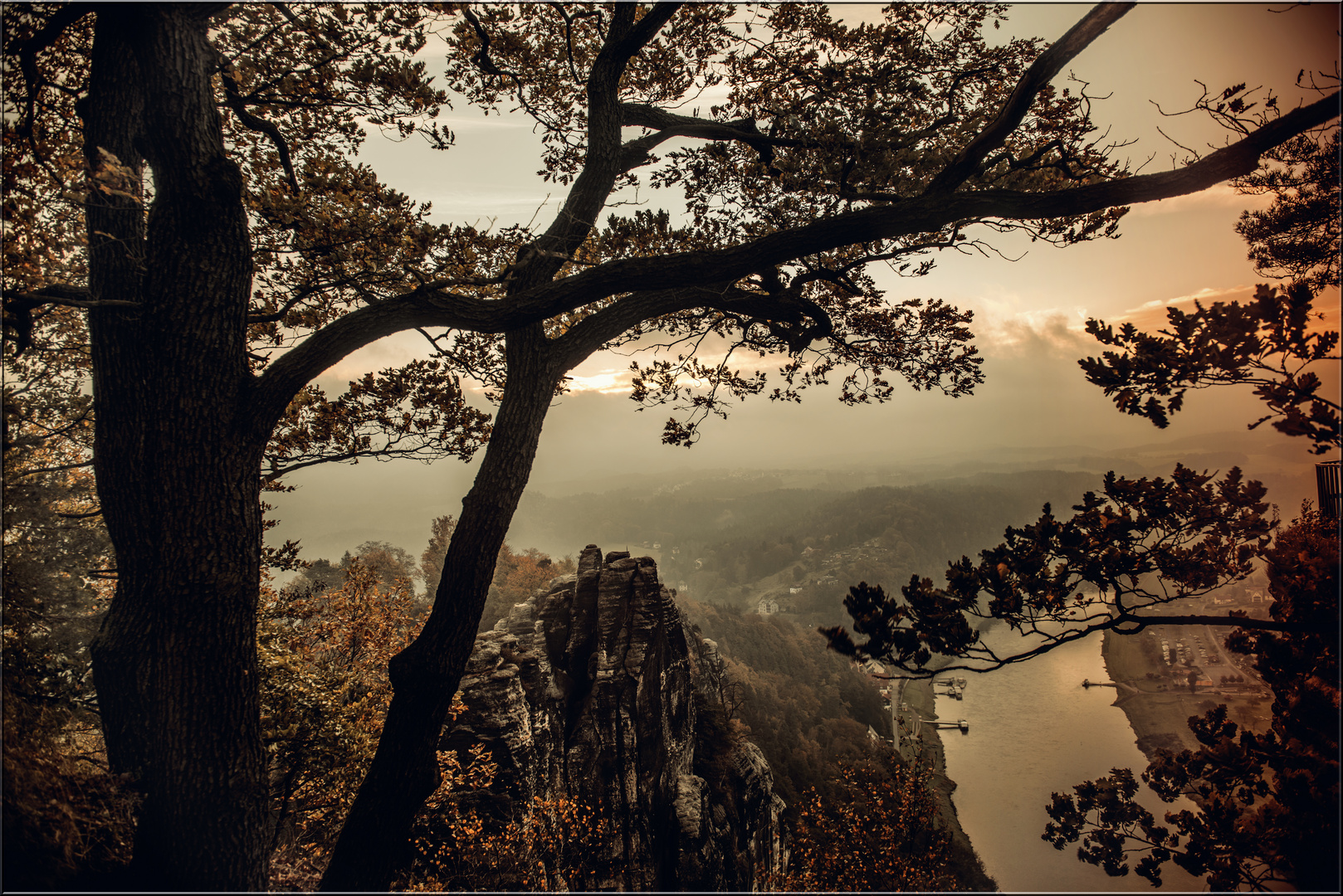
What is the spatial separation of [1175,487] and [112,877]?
779 centimetres

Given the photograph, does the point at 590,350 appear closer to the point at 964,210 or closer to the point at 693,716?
the point at 964,210

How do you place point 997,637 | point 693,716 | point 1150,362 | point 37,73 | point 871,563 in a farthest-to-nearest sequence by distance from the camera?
point 871,563 < point 997,637 < point 693,716 < point 37,73 < point 1150,362

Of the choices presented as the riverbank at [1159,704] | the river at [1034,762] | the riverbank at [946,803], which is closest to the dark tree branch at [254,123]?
the riverbank at [946,803]

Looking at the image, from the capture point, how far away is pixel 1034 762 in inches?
1625

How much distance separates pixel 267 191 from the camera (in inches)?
165

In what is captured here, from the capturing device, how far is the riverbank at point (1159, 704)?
127 ft

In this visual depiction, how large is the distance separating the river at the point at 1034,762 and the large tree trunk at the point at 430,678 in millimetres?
38356

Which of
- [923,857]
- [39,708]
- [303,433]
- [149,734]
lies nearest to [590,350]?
[303,433]

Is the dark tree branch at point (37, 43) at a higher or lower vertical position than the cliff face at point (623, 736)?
higher

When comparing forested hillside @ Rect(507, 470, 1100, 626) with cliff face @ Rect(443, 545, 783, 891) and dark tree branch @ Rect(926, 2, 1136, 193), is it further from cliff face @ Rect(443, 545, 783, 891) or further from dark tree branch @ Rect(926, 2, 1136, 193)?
dark tree branch @ Rect(926, 2, 1136, 193)

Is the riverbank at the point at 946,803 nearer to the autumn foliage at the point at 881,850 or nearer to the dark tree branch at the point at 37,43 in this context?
the autumn foliage at the point at 881,850

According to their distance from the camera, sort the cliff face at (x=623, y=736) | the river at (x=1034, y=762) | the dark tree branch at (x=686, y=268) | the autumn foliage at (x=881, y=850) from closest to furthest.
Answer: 1. the dark tree branch at (x=686, y=268)
2. the cliff face at (x=623, y=736)
3. the autumn foliage at (x=881, y=850)
4. the river at (x=1034, y=762)

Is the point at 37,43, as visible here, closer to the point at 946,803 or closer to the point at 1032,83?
the point at 1032,83

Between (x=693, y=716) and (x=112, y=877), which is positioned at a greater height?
(x=112, y=877)
